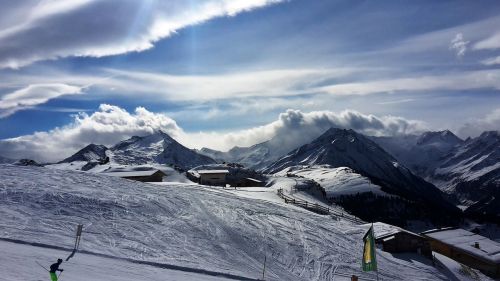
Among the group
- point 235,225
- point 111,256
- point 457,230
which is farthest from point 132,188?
point 457,230

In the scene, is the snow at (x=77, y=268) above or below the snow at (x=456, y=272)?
above

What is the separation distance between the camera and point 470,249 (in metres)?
68.9

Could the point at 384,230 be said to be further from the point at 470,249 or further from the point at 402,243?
the point at 470,249

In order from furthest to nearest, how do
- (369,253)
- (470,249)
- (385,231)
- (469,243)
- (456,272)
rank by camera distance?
1. (469,243)
2. (470,249)
3. (385,231)
4. (456,272)
5. (369,253)

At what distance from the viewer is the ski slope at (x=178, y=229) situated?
107 feet

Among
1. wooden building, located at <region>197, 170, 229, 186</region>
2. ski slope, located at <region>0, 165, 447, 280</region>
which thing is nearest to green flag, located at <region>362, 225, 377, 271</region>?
ski slope, located at <region>0, 165, 447, 280</region>

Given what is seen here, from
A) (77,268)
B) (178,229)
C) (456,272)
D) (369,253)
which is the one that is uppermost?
(369,253)

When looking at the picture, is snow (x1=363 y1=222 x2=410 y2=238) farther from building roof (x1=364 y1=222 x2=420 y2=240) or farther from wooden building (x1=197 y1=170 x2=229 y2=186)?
wooden building (x1=197 y1=170 x2=229 y2=186)

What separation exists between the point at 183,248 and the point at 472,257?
50.9 m

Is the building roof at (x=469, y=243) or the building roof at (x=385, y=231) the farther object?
the building roof at (x=469, y=243)

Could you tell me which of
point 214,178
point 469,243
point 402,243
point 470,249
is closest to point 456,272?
point 402,243

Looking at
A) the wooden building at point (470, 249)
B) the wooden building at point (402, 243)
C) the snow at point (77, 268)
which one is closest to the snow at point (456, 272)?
the wooden building at point (402, 243)

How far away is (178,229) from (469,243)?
52.6m

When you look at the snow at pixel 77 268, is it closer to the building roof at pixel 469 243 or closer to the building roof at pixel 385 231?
the building roof at pixel 385 231
